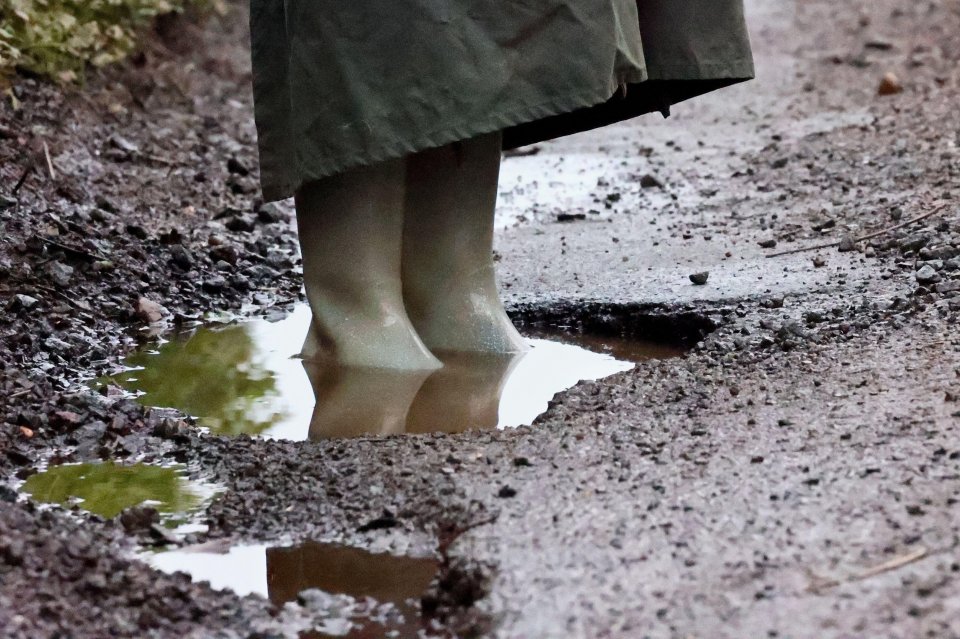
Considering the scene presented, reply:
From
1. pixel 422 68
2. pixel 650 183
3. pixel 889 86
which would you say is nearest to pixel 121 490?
pixel 422 68

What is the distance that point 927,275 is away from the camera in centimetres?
305

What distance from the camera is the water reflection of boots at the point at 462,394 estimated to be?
2.61 meters

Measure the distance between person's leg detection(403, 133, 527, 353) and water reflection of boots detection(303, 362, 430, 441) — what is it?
22 cm

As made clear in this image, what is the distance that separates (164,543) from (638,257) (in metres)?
2.10

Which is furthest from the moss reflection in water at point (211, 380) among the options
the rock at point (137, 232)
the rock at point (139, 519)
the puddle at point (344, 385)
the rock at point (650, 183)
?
the rock at point (650, 183)

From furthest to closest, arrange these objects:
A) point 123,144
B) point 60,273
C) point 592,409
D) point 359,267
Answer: point 123,144 < point 60,273 < point 359,267 < point 592,409

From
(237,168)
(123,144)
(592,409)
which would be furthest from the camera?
(237,168)

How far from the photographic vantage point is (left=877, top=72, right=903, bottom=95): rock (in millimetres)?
6172

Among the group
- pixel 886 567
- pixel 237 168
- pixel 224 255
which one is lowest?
pixel 886 567

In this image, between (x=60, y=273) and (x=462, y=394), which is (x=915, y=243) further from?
(x=60, y=273)

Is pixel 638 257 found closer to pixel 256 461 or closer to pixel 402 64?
pixel 402 64

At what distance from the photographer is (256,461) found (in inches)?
90.4

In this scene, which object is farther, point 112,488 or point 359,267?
point 359,267

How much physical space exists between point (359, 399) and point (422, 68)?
2.27ft
